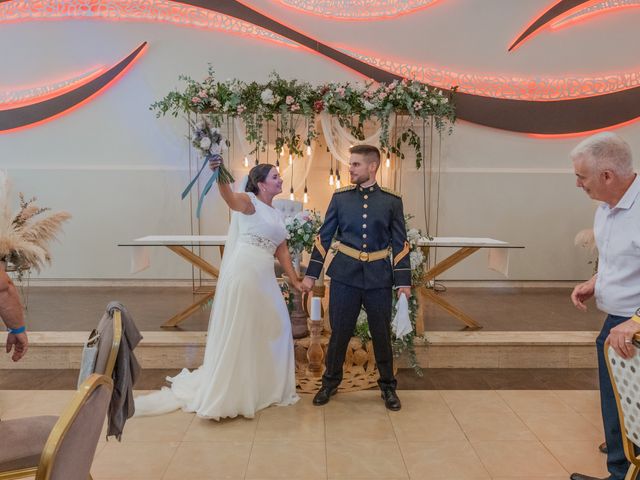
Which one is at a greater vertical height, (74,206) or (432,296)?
(74,206)

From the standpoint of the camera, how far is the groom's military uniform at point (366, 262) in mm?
3283

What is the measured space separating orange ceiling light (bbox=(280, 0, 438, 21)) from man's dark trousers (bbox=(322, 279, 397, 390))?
4789 millimetres

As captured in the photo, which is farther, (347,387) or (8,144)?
(8,144)

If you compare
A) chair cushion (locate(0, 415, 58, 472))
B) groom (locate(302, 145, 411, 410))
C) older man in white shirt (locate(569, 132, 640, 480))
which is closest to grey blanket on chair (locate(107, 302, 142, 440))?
chair cushion (locate(0, 415, 58, 472))

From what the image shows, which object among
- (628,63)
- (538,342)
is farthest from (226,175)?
(628,63)

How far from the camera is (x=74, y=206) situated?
683cm

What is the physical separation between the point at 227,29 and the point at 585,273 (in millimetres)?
6008

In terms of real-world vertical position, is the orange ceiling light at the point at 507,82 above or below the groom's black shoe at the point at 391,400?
above

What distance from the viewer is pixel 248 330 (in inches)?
127

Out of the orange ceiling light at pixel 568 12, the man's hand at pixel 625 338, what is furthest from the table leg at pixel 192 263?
the orange ceiling light at pixel 568 12

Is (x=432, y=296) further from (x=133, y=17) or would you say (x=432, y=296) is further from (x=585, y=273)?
(x=133, y=17)

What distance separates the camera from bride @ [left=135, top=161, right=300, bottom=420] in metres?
3.17

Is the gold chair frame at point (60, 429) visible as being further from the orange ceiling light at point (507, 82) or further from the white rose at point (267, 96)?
the orange ceiling light at point (507, 82)

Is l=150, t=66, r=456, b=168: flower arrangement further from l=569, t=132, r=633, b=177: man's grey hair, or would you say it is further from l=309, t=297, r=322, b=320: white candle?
l=569, t=132, r=633, b=177: man's grey hair
